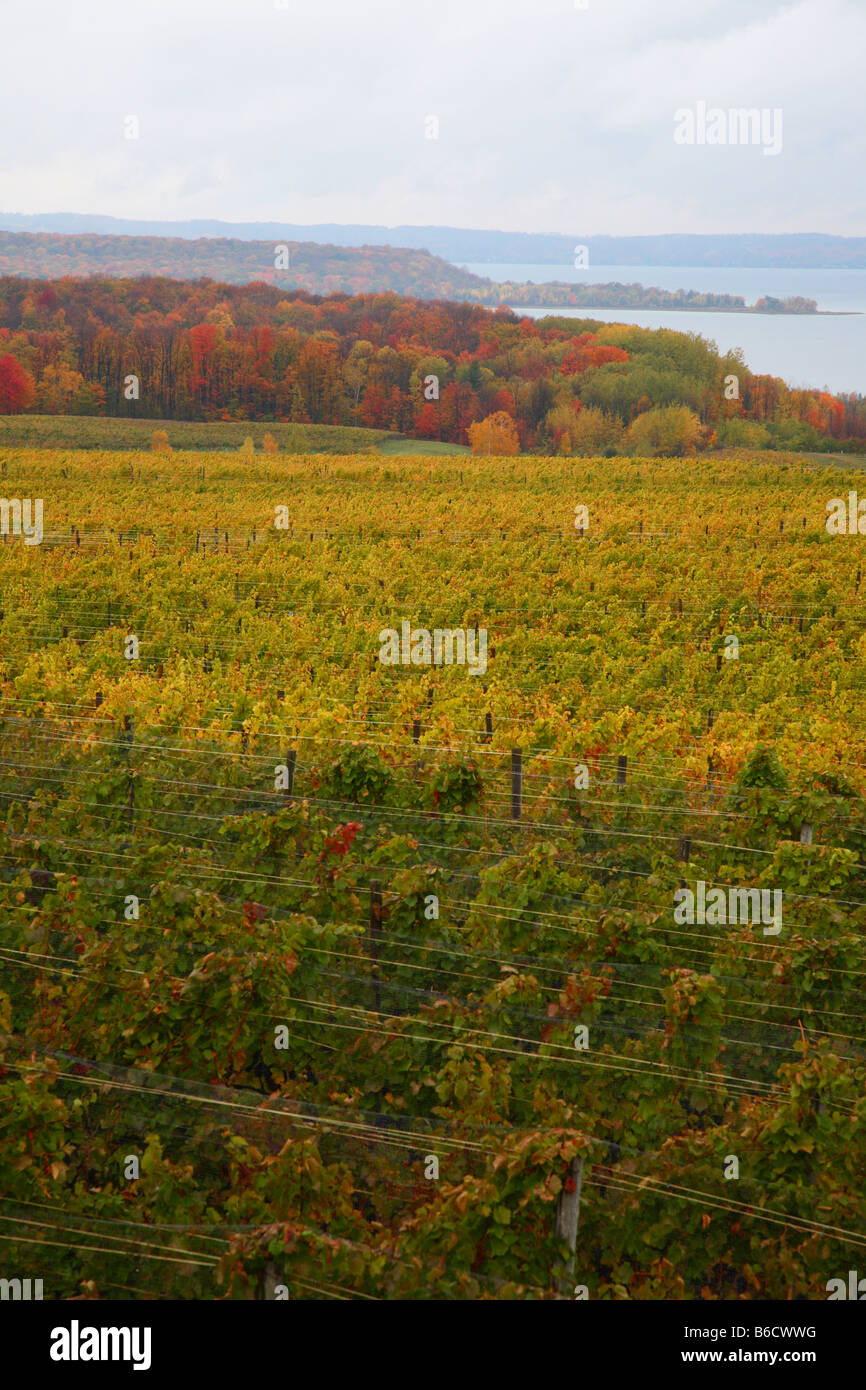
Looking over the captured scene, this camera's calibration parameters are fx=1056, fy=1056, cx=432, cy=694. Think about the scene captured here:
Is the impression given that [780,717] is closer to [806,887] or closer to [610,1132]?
[806,887]

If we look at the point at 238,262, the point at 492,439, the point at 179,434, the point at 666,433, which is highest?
the point at 238,262

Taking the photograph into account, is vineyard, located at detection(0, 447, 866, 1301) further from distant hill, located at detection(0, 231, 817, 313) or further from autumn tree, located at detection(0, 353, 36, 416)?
distant hill, located at detection(0, 231, 817, 313)

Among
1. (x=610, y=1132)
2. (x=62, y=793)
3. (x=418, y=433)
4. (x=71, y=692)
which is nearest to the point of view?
(x=610, y=1132)

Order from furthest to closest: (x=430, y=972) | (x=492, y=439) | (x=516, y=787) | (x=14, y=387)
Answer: (x=14, y=387) → (x=492, y=439) → (x=516, y=787) → (x=430, y=972)

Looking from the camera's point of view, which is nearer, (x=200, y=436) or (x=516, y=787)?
(x=516, y=787)

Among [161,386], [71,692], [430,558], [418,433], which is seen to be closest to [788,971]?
[71,692]

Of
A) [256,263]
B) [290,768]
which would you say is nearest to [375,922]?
[290,768]

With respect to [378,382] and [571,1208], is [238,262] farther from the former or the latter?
[571,1208]
